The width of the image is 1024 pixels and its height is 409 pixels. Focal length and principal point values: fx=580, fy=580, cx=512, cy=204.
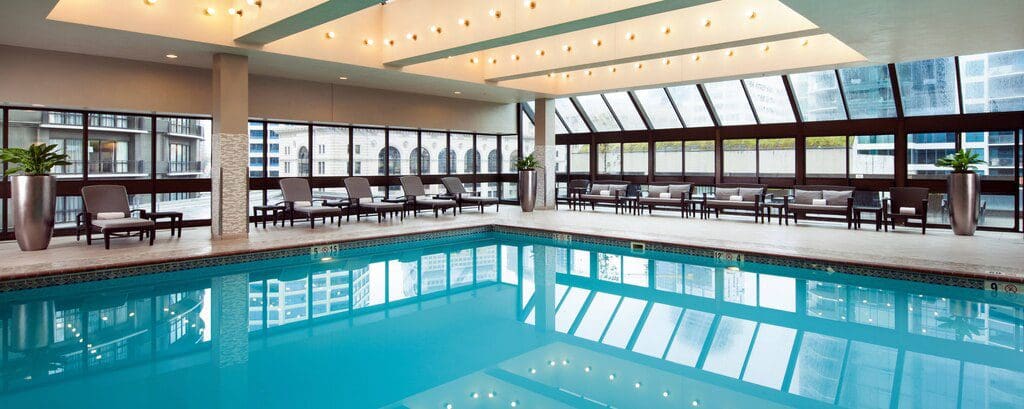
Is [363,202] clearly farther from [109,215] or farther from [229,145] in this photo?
[109,215]

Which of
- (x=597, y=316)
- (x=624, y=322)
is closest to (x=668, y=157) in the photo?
(x=597, y=316)

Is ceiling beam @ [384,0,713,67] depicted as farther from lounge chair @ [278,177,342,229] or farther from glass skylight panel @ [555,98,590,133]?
glass skylight panel @ [555,98,590,133]

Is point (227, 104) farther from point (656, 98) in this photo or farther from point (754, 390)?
point (656, 98)

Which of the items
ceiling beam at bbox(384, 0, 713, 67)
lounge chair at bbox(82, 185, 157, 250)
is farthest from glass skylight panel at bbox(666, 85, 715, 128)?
lounge chair at bbox(82, 185, 157, 250)

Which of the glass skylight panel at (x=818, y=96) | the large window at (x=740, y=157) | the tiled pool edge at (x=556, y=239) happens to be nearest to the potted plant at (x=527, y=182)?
the tiled pool edge at (x=556, y=239)

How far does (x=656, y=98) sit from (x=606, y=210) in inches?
112

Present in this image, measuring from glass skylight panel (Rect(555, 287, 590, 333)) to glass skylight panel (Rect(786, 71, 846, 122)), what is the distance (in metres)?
7.67

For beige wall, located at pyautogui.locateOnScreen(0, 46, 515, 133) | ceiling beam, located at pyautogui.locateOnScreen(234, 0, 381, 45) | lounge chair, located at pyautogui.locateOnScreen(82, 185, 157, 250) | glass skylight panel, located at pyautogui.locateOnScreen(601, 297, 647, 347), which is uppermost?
ceiling beam, located at pyautogui.locateOnScreen(234, 0, 381, 45)

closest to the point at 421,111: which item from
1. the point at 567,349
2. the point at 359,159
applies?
the point at 359,159

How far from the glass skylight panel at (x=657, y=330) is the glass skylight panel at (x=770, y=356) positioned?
0.63m

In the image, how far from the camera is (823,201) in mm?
10516

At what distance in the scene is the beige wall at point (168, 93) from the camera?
8.23 metres

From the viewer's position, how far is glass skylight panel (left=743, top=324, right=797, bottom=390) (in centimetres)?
374

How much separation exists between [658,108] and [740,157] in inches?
84.8
